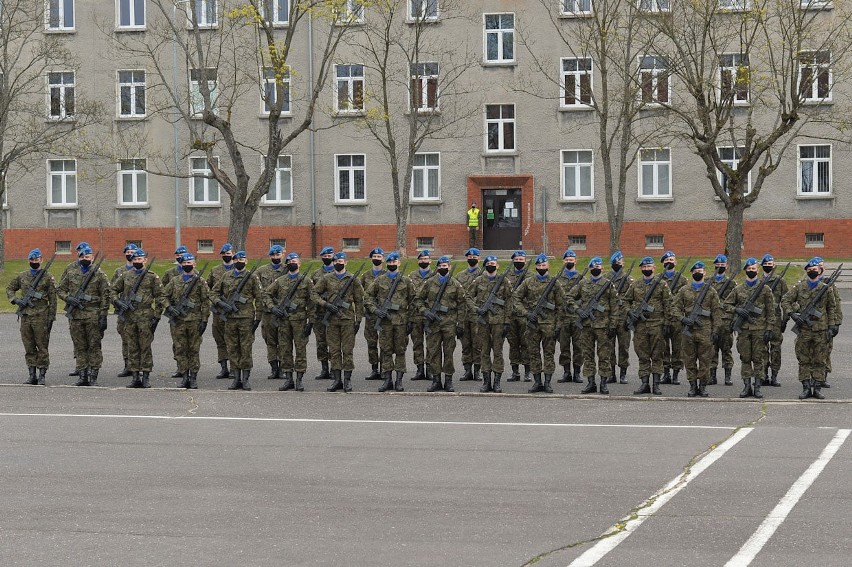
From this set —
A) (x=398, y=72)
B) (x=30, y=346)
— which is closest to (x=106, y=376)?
(x=30, y=346)

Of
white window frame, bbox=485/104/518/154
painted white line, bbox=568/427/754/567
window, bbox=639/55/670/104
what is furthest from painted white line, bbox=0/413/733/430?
white window frame, bbox=485/104/518/154

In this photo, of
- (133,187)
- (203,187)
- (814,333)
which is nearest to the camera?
(814,333)

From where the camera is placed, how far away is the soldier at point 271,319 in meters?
18.1

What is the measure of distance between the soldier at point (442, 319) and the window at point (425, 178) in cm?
2816

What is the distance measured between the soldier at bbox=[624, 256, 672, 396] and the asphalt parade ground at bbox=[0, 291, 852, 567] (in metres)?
0.46

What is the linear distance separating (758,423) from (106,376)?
9311mm

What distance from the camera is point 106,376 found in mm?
18531

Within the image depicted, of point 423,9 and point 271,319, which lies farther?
point 423,9

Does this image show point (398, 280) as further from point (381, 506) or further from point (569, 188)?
point (569, 188)

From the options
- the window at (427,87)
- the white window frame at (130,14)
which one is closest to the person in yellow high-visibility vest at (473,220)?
the window at (427,87)

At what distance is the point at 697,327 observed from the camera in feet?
54.2

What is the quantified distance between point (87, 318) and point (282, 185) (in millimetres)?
28848

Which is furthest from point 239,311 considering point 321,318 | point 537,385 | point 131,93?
point 131,93

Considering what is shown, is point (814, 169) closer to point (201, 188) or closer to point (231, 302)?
point (201, 188)
